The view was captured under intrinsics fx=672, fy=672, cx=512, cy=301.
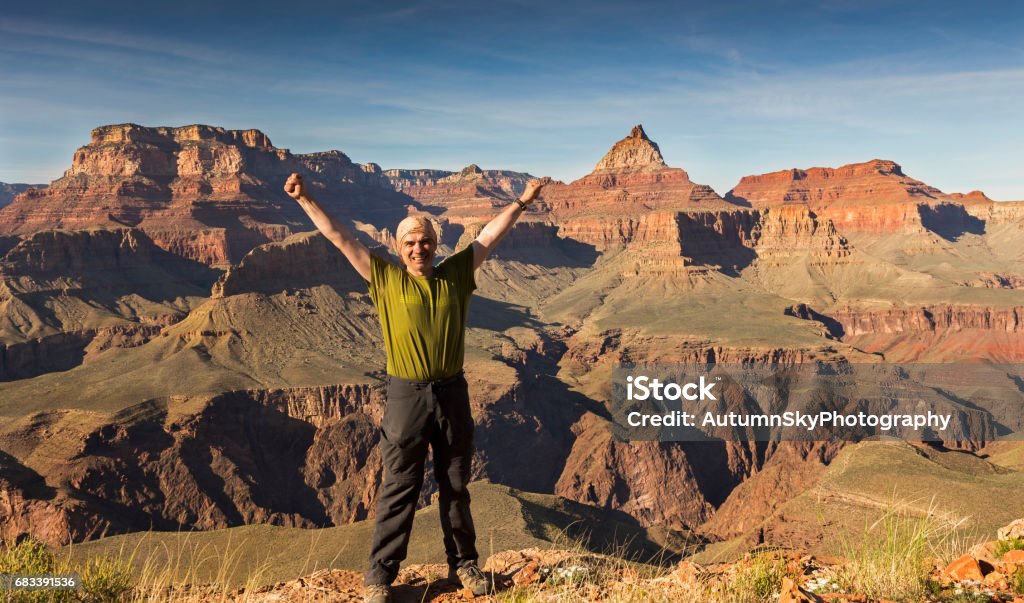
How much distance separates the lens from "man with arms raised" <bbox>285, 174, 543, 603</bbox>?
731 centimetres

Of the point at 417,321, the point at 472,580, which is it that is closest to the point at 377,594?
the point at 472,580

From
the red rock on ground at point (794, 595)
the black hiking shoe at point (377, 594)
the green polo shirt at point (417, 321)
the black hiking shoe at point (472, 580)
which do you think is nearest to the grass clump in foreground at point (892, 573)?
the red rock on ground at point (794, 595)

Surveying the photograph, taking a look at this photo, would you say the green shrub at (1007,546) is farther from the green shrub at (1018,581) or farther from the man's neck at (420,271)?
the man's neck at (420,271)

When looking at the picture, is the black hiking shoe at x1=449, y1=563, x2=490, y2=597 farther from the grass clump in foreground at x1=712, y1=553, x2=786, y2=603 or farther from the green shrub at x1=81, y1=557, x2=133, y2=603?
the green shrub at x1=81, y1=557, x2=133, y2=603

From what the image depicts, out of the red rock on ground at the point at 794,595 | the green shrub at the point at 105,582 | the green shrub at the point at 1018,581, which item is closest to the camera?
the red rock on ground at the point at 794,595

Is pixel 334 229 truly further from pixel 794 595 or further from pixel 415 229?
pixel 794 595

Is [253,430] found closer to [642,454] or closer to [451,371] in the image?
[642,454]

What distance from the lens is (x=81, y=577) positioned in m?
7.59

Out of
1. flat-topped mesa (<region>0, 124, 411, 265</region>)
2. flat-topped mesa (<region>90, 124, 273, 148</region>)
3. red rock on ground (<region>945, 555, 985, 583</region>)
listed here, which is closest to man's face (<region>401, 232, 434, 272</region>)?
red rock on ground (<region>945, 555, 985, 583</region>)

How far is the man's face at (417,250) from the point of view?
7.41 meters

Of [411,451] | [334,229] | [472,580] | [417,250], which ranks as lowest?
[472,580]

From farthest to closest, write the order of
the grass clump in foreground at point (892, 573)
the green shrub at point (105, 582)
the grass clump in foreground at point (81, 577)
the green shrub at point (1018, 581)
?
the green shrub at point (105, 582) < the green shrub at point (1018, 581) < the grass clump in foreground at point (81, 577) < the grass clump in foreground at point (892, 573)

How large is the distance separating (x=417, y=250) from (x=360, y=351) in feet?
251

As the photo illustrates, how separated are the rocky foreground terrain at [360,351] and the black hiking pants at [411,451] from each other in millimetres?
8114
